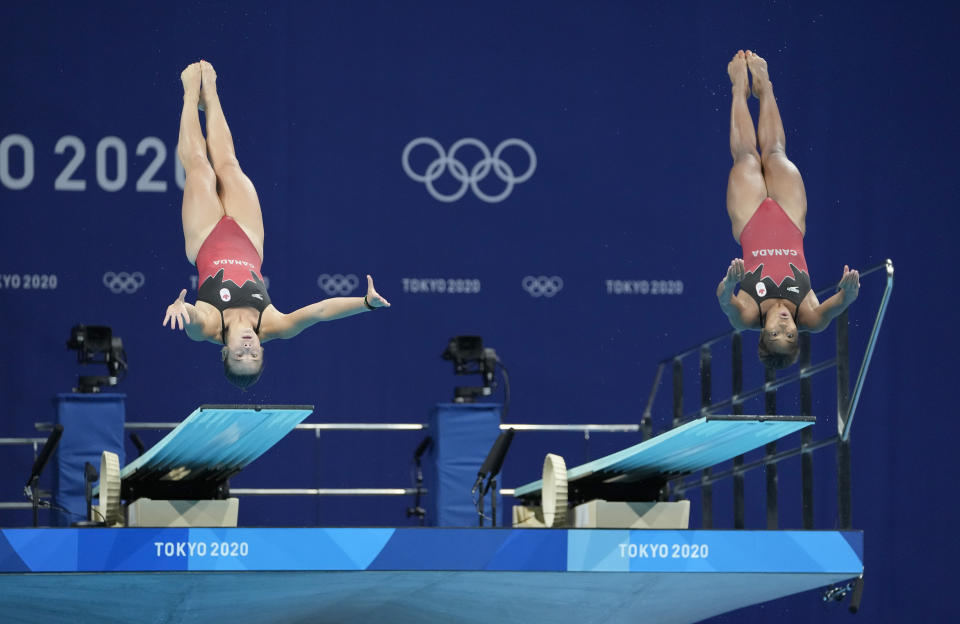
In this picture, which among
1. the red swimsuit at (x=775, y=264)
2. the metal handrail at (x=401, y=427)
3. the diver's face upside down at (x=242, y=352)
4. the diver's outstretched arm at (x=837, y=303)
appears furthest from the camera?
the metal handrail at (x=401, y=427)

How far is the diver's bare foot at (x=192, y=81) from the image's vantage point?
8062 millimetres

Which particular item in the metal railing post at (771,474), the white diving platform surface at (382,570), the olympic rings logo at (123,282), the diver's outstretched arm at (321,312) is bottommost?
the white diving platform surface at (382,570)

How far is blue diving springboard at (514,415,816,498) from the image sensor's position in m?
6.85

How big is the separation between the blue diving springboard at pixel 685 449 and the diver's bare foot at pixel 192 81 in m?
2.75

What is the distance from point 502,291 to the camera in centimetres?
1045

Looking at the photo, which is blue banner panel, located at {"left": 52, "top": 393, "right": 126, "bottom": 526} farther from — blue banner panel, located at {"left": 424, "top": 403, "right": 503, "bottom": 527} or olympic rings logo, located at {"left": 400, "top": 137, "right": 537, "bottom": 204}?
olympic rings logo, located at {"left": 400, "top": 137, "right": 537, "bottom": 204}

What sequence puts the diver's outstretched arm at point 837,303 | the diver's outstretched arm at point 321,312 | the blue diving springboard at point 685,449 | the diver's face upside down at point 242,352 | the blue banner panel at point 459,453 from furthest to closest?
the blue banner panel at point 459,453
the diver's face upside down at point 242,352
the diver's outstretched arm at point 837,303
the diver's outstretched arm at point 321,312
the blue diving springboard at point 685,449

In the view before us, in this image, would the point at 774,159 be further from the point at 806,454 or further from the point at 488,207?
the point at 488,207

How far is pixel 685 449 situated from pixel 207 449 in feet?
7.29

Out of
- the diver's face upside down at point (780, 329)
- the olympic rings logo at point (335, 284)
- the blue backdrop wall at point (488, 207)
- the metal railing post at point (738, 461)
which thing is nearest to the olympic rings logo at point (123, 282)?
the blue backdrop wall at point (488, 207)

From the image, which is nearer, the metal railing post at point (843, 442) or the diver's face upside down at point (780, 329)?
the metal railing post at point (843, 442)

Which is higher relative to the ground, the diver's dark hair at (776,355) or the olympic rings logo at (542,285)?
the olympic rings logo at (542,285)

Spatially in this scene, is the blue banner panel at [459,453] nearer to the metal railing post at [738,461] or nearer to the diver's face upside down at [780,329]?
the metal railing post at [738,461]

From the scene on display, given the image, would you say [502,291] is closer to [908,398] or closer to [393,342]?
[393,342]
